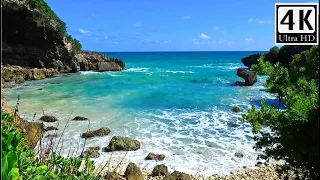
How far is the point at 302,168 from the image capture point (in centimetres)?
435

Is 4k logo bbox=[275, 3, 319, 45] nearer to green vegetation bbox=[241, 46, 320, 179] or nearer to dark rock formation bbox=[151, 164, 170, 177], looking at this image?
green vegetation bbox=[241, 46, 320, 179]

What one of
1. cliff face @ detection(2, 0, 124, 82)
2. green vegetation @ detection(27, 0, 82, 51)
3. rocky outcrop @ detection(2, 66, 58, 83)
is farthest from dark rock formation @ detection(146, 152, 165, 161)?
green vegetation @ detection(27, 0, 82, 51)

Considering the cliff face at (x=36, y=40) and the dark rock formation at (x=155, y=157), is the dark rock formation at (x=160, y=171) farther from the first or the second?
the cliff face at (x=36, y=40)

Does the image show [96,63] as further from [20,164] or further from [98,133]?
[20,164]

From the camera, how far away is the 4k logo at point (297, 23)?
300 cm

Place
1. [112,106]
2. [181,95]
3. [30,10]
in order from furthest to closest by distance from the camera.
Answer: [30,10] → [181,95] → [112,106]

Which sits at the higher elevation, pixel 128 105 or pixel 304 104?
pixel 304 104

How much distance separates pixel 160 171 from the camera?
1034 centimetres

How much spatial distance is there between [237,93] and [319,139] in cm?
2593

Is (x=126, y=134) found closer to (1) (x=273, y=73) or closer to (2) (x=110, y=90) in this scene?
(1) (x=273, y=73)

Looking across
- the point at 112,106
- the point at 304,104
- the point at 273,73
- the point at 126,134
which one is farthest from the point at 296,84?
the point at 112,106

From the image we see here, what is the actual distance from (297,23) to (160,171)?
8110mm

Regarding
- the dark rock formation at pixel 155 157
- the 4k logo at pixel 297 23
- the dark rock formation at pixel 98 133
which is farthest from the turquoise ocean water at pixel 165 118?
the 4k logo at pixel 297 23

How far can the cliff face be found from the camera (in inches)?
1624
